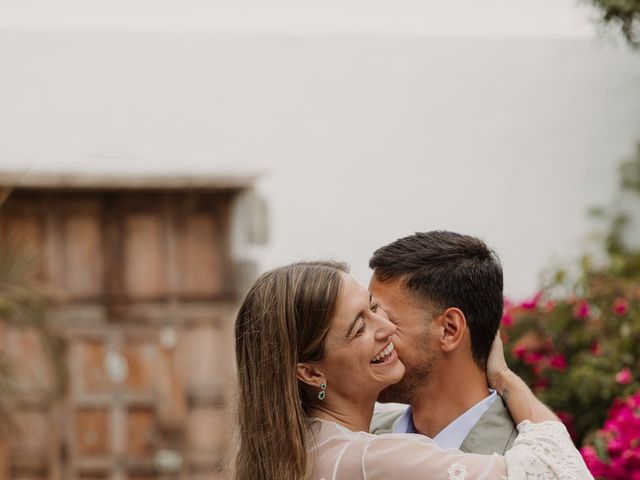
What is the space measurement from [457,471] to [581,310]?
2.82m

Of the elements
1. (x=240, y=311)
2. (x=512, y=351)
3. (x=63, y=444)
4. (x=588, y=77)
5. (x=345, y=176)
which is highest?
(x=588, y=77)

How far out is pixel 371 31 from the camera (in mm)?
6418

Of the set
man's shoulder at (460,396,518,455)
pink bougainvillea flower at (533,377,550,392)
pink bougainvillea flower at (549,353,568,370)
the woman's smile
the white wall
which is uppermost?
the white wall

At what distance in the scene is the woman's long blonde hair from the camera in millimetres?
2562

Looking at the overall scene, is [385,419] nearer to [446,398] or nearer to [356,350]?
[446,398]

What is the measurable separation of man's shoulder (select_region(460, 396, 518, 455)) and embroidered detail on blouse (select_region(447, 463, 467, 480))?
0.22 metres

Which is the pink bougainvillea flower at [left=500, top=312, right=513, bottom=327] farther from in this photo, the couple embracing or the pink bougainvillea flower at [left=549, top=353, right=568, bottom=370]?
the couple embracing

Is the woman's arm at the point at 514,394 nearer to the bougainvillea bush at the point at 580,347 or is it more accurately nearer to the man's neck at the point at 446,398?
the man's neck at the point at 446,398

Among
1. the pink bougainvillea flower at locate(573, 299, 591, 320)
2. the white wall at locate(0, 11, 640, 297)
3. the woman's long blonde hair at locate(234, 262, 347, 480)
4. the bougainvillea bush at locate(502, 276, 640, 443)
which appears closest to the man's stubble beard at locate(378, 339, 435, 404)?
the woman's long blonde hair at locate(234, 262, 347, 480)

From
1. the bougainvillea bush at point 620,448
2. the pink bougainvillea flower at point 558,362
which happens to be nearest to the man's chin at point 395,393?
the bougainvillea bush at point 620,448

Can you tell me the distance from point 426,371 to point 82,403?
446 centimetres

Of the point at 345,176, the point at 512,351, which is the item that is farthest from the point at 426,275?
the point at 345,176

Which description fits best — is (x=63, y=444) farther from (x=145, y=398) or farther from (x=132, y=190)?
(x=132, y=190)

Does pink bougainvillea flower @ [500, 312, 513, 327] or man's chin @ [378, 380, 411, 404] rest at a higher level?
man's chin @ [378, 380, 411, 404]
